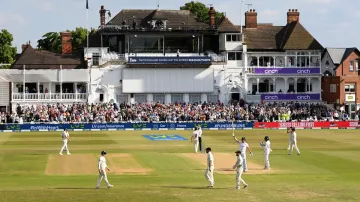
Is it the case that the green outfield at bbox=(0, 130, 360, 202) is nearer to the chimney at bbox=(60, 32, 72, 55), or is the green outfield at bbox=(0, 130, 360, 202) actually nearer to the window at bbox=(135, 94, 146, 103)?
the window at bbox=(135, 94, 146, 103)

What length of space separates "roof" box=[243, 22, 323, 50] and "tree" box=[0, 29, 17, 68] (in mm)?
33836

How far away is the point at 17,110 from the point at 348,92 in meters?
36.1

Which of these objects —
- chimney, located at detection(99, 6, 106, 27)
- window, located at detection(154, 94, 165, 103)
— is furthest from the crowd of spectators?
chimney, located at detection(99, 6, 106, 27)

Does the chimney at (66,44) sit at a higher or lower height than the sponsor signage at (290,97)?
higher

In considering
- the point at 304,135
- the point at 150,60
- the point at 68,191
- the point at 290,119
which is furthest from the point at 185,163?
the point at 150,60

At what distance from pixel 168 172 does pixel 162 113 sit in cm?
4106

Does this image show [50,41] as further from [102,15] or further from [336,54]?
[336,54]

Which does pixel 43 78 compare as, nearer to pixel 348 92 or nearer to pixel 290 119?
pixel 290 119

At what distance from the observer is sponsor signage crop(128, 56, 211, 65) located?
84000 mm

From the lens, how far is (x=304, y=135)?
201 feet

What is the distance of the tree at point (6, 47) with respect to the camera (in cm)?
10406

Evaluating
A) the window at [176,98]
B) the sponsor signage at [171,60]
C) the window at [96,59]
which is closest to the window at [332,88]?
the sponsor signage at [171,60]

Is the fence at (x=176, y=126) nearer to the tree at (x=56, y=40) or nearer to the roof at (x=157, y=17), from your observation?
the roof at (x=157, y=17)

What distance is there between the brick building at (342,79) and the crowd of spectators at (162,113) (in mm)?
5265
